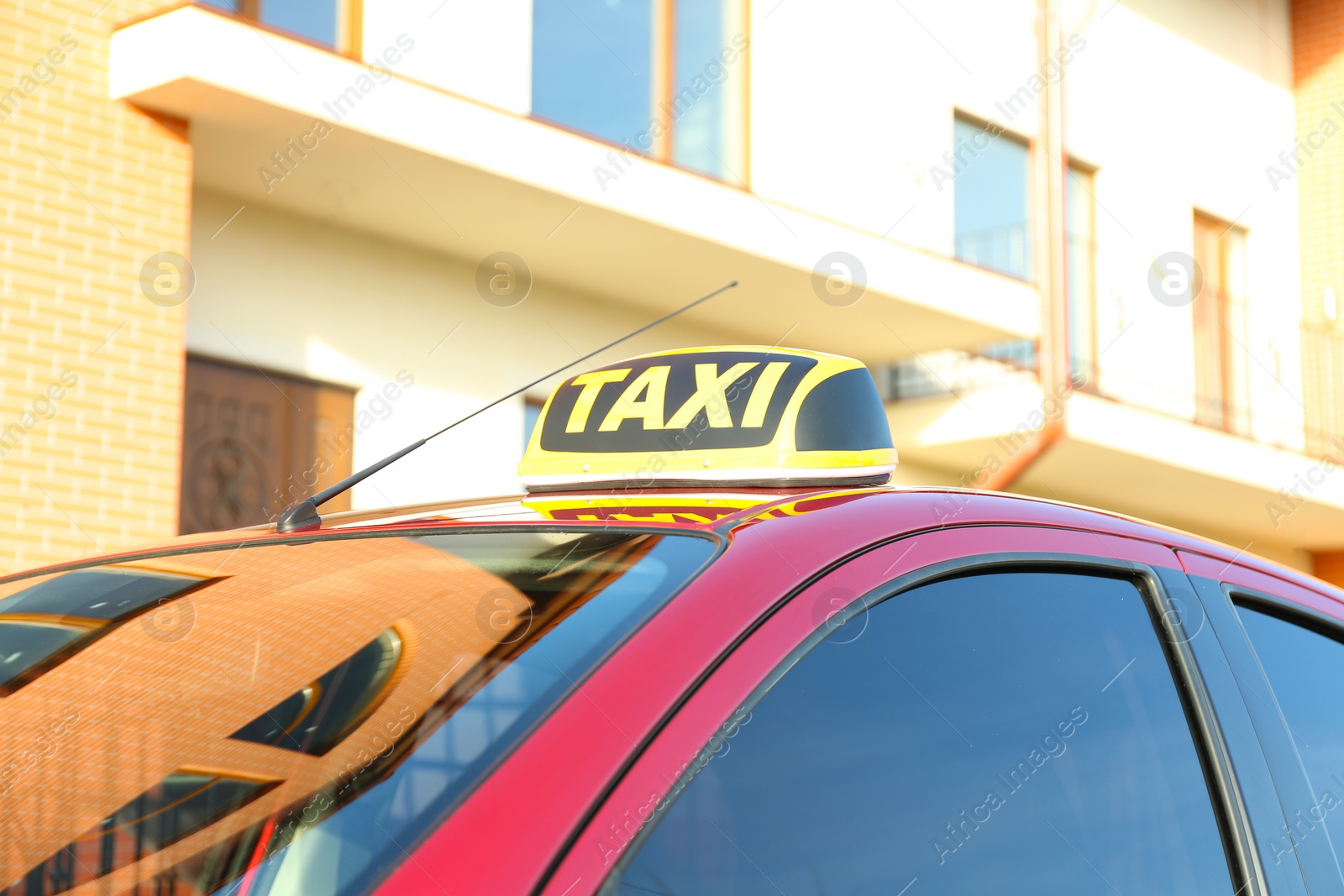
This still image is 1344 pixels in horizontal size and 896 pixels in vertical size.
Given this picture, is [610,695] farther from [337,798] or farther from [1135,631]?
[1135,631]

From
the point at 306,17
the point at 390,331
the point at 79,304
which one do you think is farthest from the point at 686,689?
A: the point at 390,331

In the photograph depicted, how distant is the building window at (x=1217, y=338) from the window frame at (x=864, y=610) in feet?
39.7

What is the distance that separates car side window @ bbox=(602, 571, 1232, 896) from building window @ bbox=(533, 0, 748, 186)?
260 inches

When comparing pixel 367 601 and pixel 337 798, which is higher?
pixel 367 601

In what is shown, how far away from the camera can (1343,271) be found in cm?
1429

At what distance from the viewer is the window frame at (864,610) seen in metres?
0.95

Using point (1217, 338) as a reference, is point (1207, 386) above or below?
below

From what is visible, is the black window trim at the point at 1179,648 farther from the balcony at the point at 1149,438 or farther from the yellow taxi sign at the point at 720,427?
the balcony at the point at 1149,438

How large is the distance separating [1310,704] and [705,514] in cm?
98

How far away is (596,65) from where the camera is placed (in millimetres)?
8547

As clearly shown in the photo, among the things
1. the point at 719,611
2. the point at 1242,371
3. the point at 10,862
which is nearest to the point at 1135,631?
the point at 719,611

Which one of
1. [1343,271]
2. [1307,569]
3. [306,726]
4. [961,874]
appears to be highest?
[1343,271]

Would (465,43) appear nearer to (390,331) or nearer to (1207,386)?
(390,331)

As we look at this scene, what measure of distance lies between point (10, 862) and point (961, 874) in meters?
0.85
